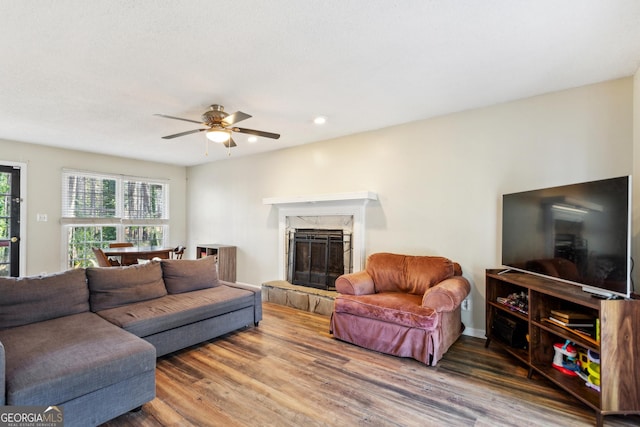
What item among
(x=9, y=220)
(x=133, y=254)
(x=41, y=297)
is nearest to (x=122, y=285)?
(x=41, y=297)

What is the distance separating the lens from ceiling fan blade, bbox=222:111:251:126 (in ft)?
8.72

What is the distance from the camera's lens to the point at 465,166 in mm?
3340

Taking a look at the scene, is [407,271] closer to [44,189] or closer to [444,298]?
[444,298]

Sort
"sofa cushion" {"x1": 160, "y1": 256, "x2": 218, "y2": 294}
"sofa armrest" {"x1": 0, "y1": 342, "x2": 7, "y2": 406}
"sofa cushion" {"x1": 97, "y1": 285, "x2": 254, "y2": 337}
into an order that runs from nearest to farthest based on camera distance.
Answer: "sofa armrest" {"x1": 0, "y1": 342, "x2": 7, "y2": 406} → "sofa cushion" {"x1": 97, "y1": 285, "x2": 254, "y2": 337} → "sofa cushion" {"x1": 160, "y1": 256, "x2": 218, "y2": 294}

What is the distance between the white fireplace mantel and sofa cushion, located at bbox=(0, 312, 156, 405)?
2686 mm

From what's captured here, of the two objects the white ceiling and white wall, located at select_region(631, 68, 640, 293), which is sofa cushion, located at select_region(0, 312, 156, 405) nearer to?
the white ceiling

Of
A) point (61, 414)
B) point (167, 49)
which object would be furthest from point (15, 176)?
point (61, 414)

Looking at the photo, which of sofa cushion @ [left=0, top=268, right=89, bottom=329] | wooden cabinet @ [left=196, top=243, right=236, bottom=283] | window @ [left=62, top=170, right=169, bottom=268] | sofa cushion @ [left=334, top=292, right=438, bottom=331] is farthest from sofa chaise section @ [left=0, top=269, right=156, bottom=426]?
window @ [left=62, top=170, right=169, bottom=268]

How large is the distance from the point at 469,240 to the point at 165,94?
3.46 meters

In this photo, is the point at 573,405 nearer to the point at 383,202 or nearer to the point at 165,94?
the point at 383,202

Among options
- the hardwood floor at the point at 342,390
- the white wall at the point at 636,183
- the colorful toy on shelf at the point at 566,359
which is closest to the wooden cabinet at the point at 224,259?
the hardwood floor at the point at 342,390

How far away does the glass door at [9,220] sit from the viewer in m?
4.41

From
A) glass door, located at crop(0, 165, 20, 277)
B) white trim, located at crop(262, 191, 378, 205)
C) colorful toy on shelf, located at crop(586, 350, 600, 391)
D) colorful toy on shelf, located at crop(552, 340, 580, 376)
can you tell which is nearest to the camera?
colorful toy on shelf, located at crop(586, 350, 600, 391)

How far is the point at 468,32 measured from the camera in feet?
6.35
